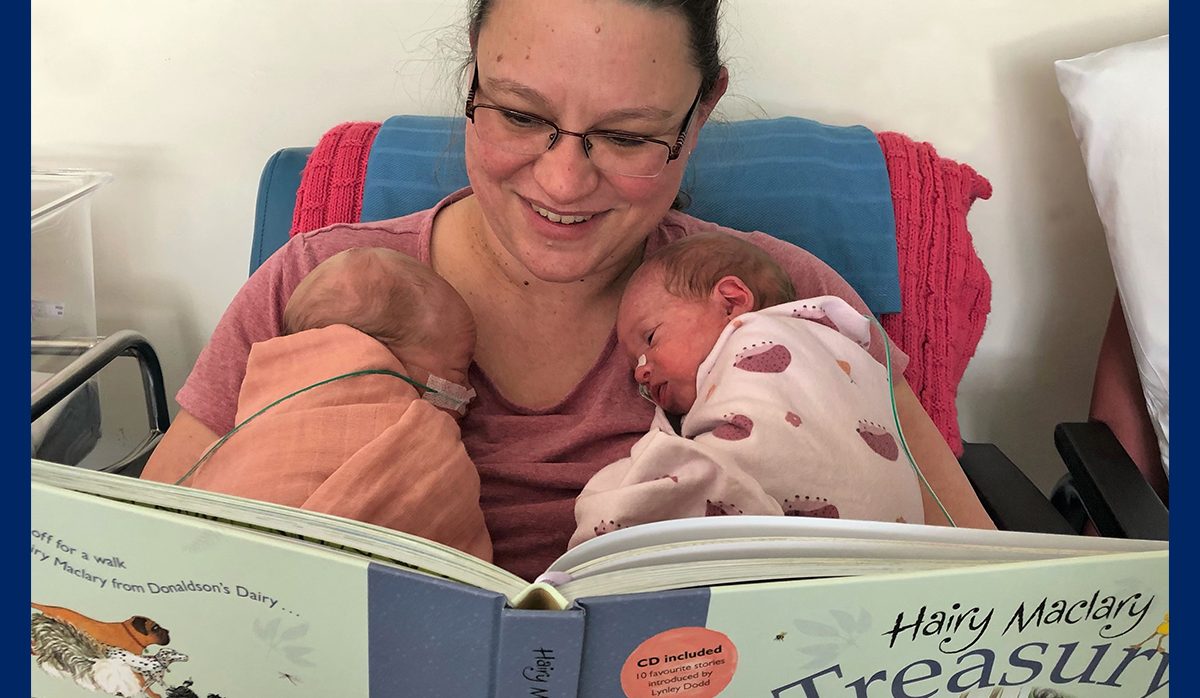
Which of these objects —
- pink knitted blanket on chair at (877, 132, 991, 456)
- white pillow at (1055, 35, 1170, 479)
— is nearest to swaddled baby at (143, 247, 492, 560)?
pink knitted blanket on chair at (877, 132, 991, 456)

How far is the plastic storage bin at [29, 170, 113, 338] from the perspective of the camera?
127 centimetres

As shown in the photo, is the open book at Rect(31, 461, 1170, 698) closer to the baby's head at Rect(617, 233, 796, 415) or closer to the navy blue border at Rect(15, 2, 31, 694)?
the navy blue border at Rect(15, 2, 31, 694)

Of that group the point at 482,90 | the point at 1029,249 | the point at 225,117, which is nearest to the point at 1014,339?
the point at 1029,249

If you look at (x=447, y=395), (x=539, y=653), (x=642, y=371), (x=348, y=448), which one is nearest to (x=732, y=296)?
(x=642, y=371)

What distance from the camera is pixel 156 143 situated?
1.60 metres

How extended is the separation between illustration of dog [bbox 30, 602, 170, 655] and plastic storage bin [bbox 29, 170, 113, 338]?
0.56m

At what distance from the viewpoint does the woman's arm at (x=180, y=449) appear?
3.75ft

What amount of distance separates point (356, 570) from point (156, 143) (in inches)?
47.9

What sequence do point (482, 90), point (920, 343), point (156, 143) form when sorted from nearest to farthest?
point (482, 90), point (920, 343), point (156, 143)

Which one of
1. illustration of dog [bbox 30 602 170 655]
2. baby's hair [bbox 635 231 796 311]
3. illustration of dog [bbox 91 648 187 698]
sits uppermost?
baby's hair [bbox 635 231 796 311]

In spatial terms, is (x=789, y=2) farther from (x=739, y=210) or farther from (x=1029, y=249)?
(x=1029, y=249)

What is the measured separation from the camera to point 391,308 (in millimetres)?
1145

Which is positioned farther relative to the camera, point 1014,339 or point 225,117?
point 1014,339

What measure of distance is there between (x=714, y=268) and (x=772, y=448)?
0.32 meters
